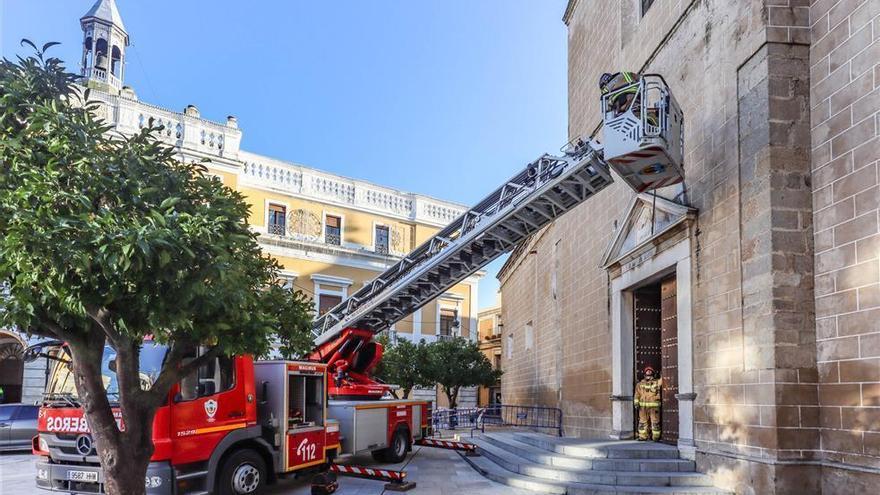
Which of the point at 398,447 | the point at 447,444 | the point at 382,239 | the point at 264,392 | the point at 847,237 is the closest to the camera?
the point at 847,237

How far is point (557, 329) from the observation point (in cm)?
1892

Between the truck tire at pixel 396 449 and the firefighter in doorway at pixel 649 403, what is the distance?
4.82m

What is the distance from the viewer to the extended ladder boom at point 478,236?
12.0m

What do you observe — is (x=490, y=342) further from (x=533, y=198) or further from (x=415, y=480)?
(x=533, y=198)

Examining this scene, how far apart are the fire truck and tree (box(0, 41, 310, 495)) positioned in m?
1.84

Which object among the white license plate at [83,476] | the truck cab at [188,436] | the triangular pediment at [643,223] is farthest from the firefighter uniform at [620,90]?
the white license plate at [83,476]

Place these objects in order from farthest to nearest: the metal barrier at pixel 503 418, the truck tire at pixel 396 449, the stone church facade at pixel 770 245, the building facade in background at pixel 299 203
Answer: the building facade in background at pixel 299 203
the metal barrier at pixel 503 418
the truck tire at pixel 396 449
the stone church facade at pixel 770 245

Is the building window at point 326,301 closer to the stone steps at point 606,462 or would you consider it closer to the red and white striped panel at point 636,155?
the stone steps at point 606,462

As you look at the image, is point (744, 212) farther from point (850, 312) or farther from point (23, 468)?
point (23, 468)

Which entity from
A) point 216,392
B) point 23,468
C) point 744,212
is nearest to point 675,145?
point 744,212

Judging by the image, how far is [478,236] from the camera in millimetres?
12898

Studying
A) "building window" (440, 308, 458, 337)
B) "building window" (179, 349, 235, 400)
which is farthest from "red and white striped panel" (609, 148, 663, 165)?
"building window" (440, 308, 458, 337)

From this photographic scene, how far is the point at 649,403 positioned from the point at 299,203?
22.3 m

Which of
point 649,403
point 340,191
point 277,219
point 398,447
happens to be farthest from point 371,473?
point 340,191
